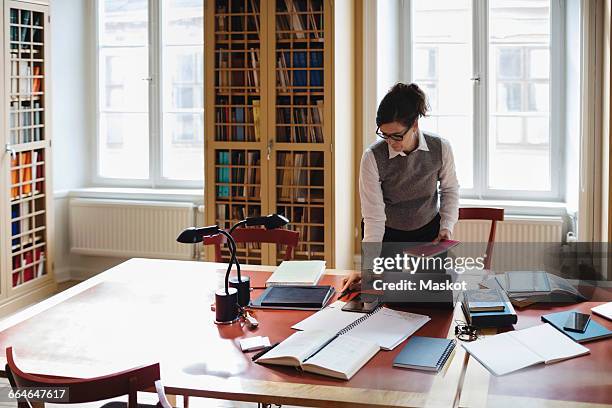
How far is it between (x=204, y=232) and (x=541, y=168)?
11.2ft

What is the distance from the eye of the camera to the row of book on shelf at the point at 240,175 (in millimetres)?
5039

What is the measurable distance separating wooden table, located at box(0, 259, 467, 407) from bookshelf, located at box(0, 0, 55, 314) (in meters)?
2.27

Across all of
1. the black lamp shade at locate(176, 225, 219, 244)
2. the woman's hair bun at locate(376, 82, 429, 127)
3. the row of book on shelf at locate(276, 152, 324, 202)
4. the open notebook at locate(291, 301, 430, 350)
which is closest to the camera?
the open notebook at locate(291, 301, 430, 350)

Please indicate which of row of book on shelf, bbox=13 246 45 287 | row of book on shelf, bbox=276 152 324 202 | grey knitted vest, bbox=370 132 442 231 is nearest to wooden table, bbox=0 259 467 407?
grey knitted vest, bbox=370 132 442 231

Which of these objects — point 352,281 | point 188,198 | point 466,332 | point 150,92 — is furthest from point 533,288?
point 150,92

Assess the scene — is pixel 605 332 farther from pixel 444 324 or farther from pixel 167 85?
pixel 167 85

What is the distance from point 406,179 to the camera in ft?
11.0

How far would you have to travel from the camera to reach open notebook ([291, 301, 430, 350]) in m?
2.42

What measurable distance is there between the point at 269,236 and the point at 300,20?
1.74 meters

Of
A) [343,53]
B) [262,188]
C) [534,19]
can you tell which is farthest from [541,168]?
[262,188]

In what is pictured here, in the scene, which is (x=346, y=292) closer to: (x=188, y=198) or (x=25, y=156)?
(x=188, y=198)

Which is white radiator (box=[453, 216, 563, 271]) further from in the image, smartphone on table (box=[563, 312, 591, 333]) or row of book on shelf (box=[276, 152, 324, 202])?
smartphone on table (box=[563, 312, 591, 333])

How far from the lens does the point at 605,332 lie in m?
2.45

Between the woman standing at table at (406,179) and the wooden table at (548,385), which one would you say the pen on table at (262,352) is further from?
the woman standing at table at (406,179)
